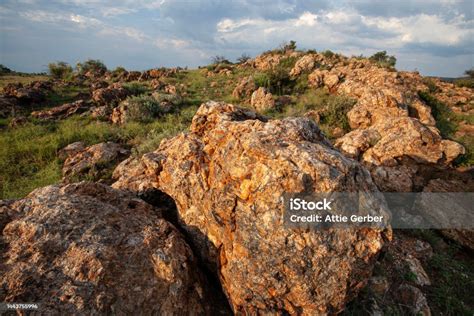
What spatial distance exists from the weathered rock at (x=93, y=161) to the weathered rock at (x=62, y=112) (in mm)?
4552

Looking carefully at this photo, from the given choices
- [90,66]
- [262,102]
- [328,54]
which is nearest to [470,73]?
[328,54]

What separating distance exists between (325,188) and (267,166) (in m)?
0.57

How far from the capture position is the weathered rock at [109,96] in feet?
40.5

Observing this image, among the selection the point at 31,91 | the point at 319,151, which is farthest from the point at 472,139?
the point at 31,91

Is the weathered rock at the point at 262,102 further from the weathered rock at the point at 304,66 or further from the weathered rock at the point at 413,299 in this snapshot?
the weathered rock at the point at 413,299

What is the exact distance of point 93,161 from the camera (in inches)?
269

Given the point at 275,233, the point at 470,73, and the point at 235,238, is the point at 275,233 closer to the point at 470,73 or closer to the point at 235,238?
the point at 235,238

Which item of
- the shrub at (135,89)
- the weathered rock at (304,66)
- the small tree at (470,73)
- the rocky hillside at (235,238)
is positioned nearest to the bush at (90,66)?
the shrub at (135,89)

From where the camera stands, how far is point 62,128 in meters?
9.63

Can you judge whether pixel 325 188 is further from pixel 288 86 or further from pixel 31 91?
pixel 31 91

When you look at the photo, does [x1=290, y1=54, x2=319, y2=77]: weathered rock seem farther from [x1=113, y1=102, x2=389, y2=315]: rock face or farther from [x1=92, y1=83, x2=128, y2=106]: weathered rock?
[x1=113, y1=102, x2=389, y2=315]: rock face

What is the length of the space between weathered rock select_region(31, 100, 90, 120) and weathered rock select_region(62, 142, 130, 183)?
4.55 meters

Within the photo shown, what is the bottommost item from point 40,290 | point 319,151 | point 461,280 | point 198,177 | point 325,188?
point 461,280

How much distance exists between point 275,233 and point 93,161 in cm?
599
